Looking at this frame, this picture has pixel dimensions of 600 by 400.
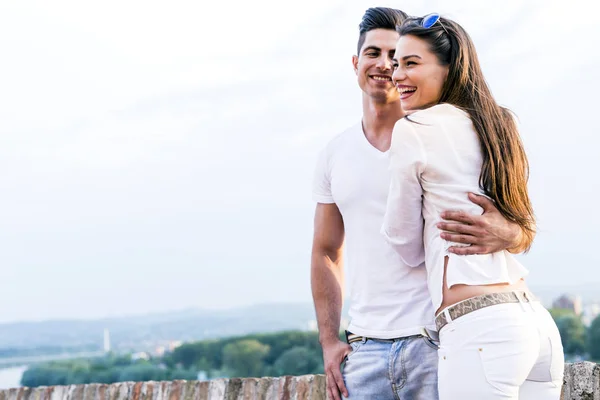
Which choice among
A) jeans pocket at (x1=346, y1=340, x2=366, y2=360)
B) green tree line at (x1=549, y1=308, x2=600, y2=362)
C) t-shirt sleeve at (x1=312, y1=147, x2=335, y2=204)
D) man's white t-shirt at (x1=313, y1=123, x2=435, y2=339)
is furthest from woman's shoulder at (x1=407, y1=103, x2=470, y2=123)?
green tree line at (x1=549, y1=308, x2=600, y2=362)

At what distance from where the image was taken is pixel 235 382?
12.4ft

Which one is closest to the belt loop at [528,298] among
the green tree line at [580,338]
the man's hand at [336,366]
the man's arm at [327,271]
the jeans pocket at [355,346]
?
the jeans pocket at [355,346]

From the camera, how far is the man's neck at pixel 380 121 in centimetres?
282

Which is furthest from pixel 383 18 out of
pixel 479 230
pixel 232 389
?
pixel 232 389

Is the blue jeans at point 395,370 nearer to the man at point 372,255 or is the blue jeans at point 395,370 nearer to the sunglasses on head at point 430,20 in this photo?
the man at point 372,255

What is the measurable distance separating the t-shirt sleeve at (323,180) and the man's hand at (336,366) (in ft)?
1.79

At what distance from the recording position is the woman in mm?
1989

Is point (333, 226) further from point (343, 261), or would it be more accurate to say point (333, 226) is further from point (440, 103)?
point (440, 103)

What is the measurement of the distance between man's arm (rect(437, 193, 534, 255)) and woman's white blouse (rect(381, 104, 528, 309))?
0.02 metres

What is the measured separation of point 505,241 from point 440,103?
0.45 metres

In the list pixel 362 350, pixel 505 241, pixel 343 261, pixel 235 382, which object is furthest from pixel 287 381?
pixel 505 241

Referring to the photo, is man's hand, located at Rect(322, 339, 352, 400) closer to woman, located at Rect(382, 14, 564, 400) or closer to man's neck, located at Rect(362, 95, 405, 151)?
woman, located at Rect(382, 14, 564, 400)

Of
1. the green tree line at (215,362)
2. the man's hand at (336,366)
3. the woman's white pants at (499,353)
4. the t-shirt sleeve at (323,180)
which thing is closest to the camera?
the woman's white pants at (499,353)

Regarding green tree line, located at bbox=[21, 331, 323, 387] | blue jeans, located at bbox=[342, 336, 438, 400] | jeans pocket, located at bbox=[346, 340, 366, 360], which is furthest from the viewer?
green tree line, located at bbox=[21, 331, 323, 387]
